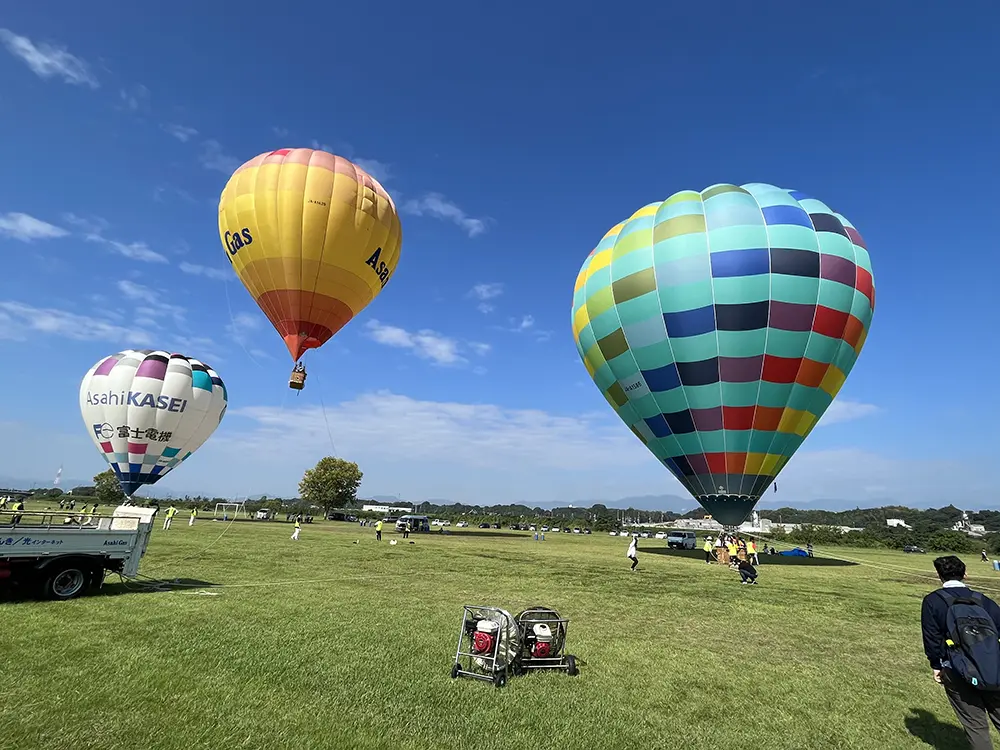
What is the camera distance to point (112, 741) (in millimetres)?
5000

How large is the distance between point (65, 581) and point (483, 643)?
33.5ft

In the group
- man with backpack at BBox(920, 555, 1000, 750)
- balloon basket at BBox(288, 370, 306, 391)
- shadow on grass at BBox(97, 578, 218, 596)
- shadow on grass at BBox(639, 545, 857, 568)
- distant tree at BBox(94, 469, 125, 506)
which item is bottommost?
shadow on grass at BBox(639, 545, 857, 568)

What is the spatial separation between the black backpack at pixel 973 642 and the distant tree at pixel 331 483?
254ft

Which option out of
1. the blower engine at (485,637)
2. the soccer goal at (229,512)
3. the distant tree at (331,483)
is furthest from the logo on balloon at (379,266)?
the distant tree at (331,483)

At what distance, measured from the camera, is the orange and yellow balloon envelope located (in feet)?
62.7

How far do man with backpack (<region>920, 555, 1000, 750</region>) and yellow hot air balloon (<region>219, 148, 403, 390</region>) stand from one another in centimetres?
1938

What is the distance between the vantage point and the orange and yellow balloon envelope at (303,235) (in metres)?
19.1

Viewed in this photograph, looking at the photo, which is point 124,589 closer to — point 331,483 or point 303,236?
point 303,236

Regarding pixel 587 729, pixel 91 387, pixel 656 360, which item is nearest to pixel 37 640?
pixel 587 729

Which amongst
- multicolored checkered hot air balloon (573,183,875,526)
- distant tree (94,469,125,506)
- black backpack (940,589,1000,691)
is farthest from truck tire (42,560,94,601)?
distant tree (94,469,125,506)

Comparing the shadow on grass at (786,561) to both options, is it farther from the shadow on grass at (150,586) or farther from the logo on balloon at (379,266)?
the shadow on grass at (150,586)

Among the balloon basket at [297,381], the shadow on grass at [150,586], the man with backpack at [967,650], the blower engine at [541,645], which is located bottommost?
the shadow on grass at [150,586]

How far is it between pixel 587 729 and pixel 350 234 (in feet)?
59.6

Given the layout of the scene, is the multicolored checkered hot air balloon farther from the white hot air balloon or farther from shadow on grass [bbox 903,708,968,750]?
the white hot air balloon
